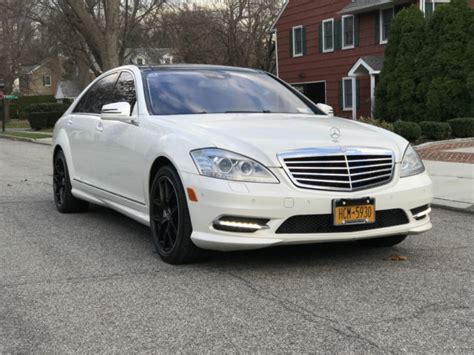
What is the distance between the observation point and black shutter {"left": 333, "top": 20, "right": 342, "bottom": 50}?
27641mm

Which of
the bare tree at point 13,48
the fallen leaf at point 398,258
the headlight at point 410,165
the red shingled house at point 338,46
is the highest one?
the bare tree at point 13,48

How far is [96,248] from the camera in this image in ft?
19.1

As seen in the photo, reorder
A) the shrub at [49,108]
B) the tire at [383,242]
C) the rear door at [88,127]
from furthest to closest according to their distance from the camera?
the shrub at [49,108]
the rear door at [88,127]
the tire at [383,242]

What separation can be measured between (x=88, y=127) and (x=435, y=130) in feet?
38.2

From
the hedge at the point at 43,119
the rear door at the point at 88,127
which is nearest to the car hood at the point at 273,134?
the rear door at the point at 88,127

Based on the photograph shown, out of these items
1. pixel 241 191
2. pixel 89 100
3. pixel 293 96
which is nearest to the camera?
pixel 241 191

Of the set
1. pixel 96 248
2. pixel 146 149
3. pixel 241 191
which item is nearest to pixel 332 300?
pixel 241 191

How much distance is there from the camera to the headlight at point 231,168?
15.0ft

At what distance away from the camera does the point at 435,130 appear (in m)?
16.4

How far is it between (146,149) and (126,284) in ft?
4.21

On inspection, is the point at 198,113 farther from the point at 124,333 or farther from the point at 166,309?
the point at 124,333

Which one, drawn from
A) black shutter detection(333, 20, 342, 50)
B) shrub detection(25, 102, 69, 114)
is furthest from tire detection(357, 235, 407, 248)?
shrub detection(25, 102, 69, 114)

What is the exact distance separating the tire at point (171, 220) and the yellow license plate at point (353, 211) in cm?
110

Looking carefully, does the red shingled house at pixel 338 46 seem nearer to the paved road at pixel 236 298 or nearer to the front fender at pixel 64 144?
the front fender at pixel 64 144
